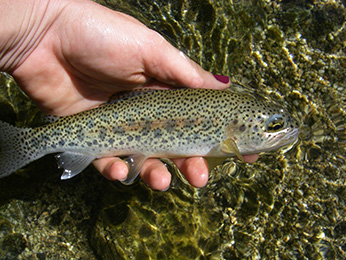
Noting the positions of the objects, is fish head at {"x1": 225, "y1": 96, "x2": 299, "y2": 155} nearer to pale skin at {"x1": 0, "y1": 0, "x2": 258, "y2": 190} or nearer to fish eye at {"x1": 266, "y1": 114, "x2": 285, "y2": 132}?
fish eye at {"x1": 266, "y1": 114, "x2": 285, "y2": 132}

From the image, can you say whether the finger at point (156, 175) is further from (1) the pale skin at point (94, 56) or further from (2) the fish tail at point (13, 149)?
(2) the fish tail at point (13, 149)

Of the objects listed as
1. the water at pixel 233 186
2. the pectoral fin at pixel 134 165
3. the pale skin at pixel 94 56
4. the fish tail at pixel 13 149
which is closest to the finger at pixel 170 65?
the pale skin at pixel 94 56

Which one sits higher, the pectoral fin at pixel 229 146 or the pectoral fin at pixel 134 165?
the pectoral fin at pixel 229 146

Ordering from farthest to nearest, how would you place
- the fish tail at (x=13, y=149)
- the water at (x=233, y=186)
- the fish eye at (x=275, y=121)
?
the water at (x=233, y=186), the fish tail at (x=13, y=149), the fish eye at (x=275, y=121)

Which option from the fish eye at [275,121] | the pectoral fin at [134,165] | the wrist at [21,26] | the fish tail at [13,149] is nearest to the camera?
the wrist at [21,26]

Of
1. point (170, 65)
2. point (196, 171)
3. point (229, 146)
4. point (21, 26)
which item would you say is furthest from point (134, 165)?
point (21, 26)

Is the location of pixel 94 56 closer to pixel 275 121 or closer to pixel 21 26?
pixel 21 26

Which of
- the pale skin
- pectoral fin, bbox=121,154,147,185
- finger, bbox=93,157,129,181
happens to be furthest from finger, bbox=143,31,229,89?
finger, bbox=93,157,129,181
